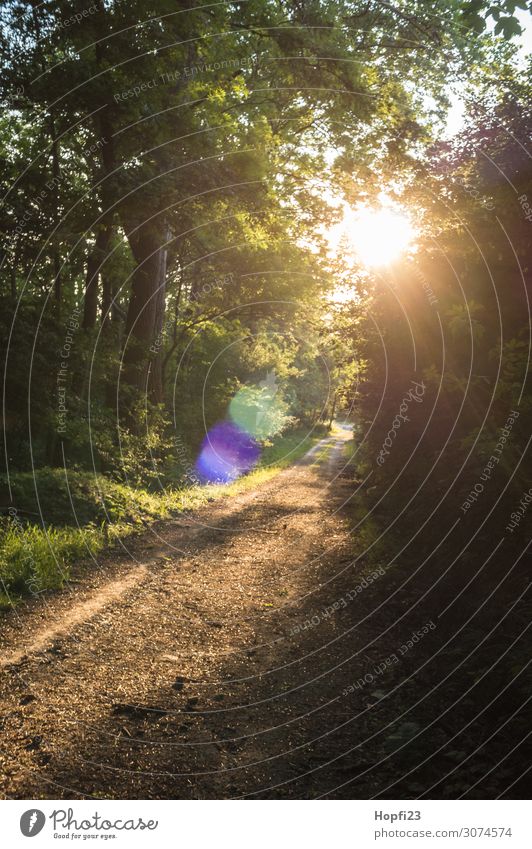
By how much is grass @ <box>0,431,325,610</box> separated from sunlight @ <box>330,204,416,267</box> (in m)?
7.15

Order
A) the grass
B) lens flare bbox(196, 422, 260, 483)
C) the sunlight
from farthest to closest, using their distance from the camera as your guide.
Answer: lens flare bbox(196, 422, 260, 483) < the sunlight < the grass

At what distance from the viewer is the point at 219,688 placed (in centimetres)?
Result: 551

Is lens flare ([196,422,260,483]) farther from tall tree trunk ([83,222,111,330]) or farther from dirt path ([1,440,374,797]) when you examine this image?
dirt path ([1,440,374,797])

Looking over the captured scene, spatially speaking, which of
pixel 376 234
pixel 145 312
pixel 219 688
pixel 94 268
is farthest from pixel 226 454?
pixel 219 688

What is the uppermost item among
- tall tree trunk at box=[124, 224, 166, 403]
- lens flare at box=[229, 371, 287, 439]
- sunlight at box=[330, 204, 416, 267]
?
sunlight at box=[330, 204, 416, 267]

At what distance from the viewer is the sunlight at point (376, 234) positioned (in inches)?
453

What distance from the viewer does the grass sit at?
8.23 meters

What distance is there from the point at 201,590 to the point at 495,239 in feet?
20.7

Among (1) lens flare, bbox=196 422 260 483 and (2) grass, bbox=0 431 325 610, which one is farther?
(1) lens flare, bbox=196 422 260 483

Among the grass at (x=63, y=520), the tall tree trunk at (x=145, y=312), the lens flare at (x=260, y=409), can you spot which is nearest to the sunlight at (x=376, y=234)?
the tall tree trunk at (x=145, y=312)

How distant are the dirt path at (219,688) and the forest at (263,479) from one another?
3cm

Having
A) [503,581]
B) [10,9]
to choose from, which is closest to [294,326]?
[10,9]

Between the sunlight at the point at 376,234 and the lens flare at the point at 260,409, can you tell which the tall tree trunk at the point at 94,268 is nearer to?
the sunlight at the point at 376,234

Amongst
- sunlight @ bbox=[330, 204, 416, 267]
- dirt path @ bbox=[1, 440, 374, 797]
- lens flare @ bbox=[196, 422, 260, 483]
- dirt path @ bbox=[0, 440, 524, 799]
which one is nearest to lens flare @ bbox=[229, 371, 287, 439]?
lens flare @ bbox=[196, 422, 260, 483]
